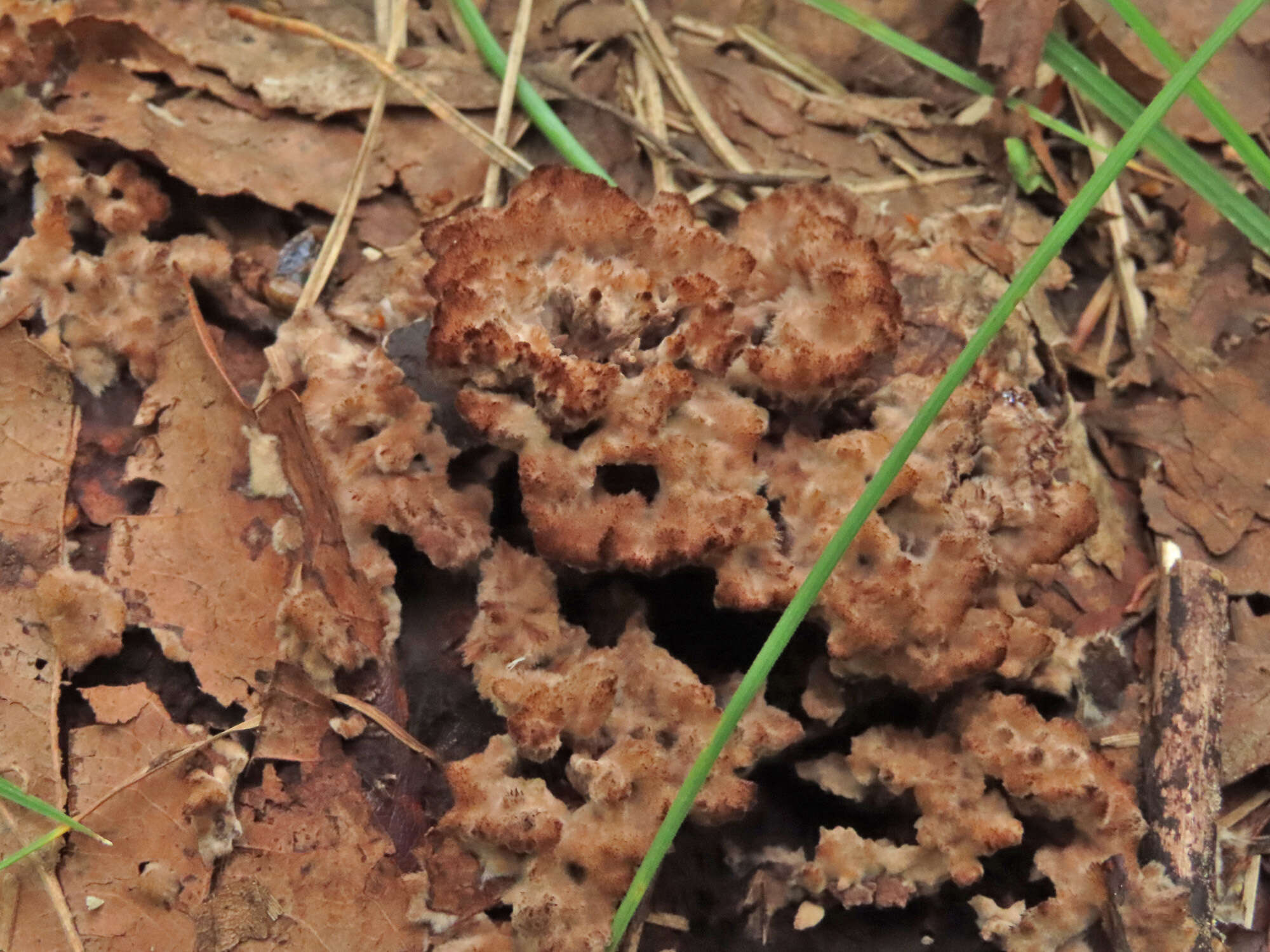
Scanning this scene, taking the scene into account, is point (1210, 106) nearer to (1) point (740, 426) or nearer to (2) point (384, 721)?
(1) point (740, 426)

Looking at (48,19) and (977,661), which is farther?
(48,19)

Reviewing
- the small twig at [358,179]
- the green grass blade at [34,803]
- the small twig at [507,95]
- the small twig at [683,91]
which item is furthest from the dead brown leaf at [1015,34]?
the green grass blade at [34,803]

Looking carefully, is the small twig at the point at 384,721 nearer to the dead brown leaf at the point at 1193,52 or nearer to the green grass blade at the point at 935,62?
the green grass blade at the point at 935,62

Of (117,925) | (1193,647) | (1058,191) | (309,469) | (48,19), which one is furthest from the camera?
(1058,191)

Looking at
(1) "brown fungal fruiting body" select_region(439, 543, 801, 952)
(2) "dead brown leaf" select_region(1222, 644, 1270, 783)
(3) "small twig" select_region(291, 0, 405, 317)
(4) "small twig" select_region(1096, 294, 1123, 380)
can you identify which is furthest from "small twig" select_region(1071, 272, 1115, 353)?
(3) "small twig" select_region(291, 0, 405, 317)

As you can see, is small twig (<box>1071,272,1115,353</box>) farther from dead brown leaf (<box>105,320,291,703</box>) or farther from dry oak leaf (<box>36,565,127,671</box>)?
dry oak leaf (<box>36,565,127,671</box>)

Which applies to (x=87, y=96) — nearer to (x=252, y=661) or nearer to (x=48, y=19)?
(x=48, y=19)

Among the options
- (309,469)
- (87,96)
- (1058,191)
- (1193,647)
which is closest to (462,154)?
(87,96)
